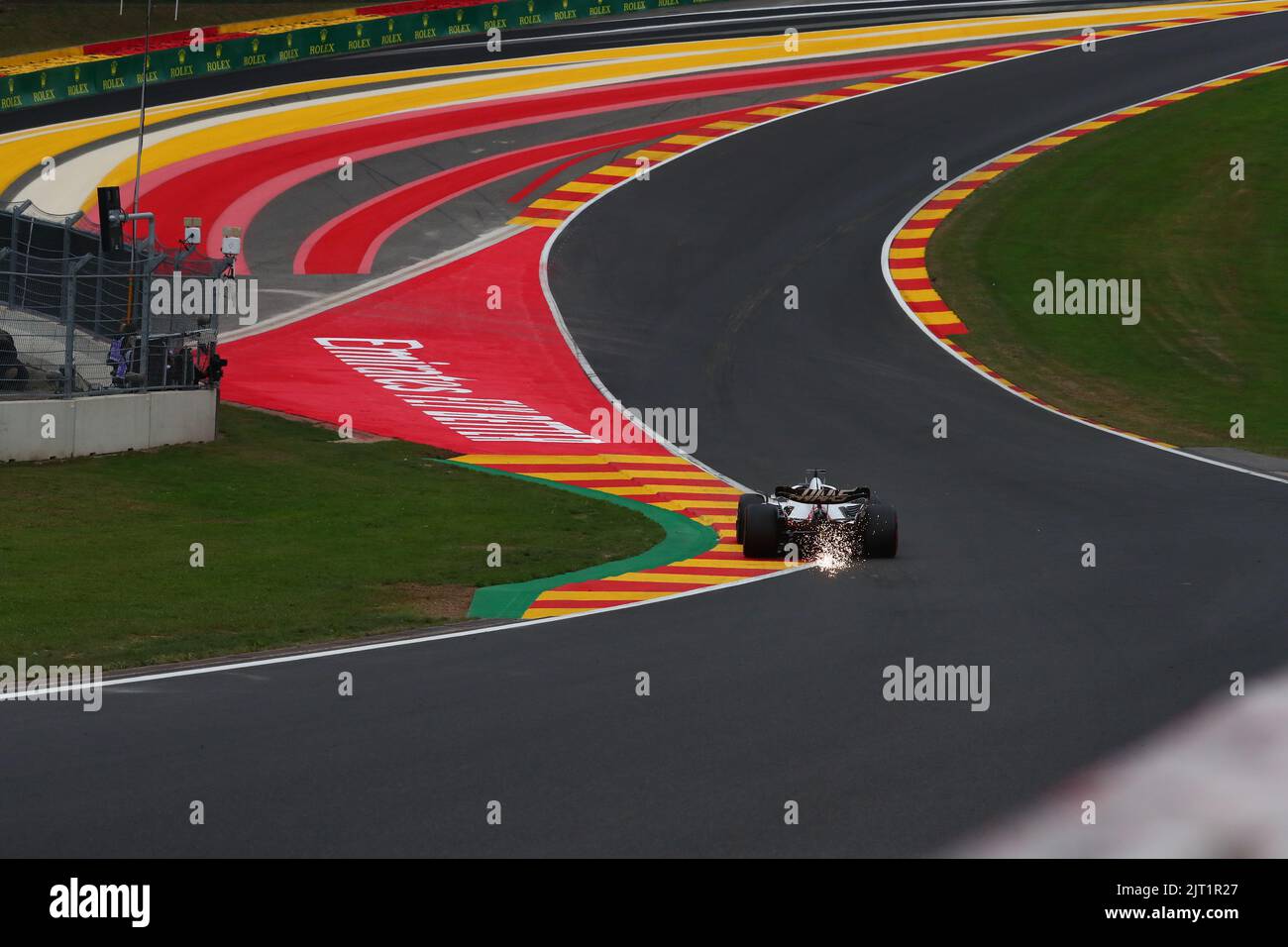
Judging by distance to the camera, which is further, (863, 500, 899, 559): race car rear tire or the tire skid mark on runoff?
the tire skid mark on runoff

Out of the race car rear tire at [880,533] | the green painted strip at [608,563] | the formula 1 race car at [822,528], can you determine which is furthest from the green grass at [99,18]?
the race car rear tire at [880,533]

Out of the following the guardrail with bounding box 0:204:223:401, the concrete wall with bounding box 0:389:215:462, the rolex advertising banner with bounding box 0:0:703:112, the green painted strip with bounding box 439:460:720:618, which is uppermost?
the rolex advertising banner with bounding box 0:0:703:112

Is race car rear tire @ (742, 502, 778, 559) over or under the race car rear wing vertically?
under

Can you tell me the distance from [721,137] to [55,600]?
114ft

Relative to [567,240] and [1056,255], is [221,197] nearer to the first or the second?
[567,240]

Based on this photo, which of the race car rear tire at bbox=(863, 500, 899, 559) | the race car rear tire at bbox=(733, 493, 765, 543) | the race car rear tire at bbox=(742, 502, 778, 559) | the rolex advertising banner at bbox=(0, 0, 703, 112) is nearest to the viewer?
the race car rear tire at bbox=(863, 500, 899, 559)

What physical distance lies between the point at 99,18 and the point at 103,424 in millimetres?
38367

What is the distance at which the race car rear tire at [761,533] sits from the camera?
60.3 feet

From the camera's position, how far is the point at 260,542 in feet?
60.3

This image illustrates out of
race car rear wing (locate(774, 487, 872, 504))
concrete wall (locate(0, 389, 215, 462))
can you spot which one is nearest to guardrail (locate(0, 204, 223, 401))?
concrete wall (locate(0, 389, 215, 462))

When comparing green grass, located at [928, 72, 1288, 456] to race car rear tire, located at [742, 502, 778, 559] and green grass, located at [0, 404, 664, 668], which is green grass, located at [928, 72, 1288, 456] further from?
green grass, located at [0, 404, 664, 668]

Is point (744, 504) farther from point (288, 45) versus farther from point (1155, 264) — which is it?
point (288, 45)

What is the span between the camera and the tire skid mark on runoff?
32.3m

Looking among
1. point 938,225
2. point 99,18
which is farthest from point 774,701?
point 99,18
